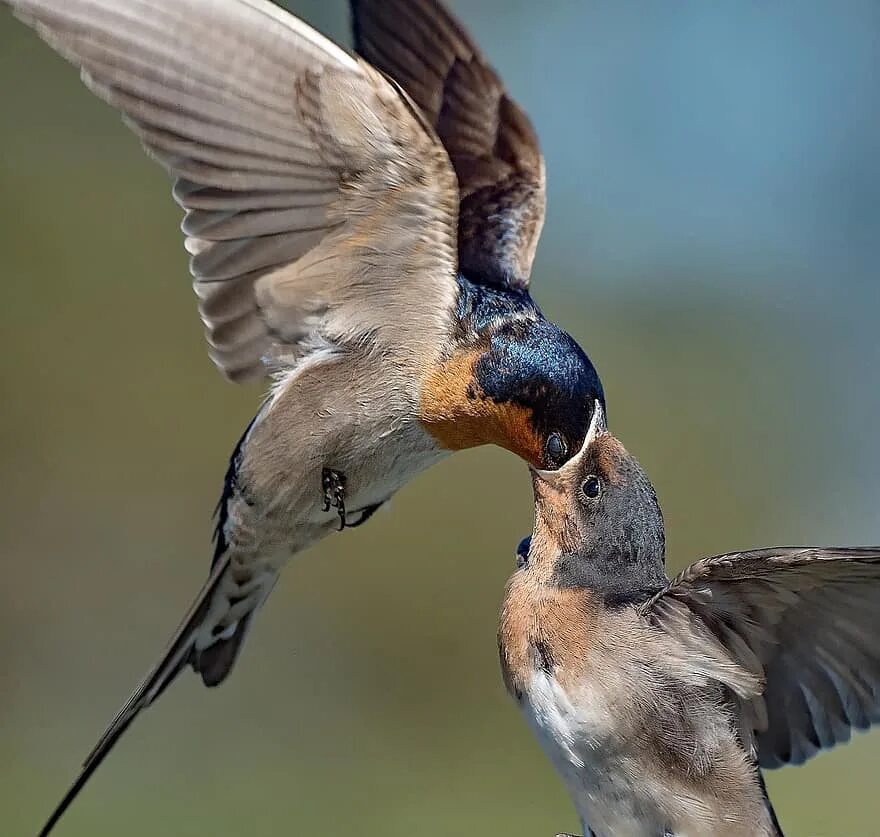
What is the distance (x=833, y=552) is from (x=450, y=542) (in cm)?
439

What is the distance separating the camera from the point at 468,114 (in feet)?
9.29

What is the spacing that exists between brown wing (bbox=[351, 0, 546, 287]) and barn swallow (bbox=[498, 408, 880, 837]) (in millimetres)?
848

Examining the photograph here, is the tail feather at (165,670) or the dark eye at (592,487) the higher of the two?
the dark eye at (592,487)

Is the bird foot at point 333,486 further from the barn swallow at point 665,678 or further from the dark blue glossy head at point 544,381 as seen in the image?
the barn swallow at point 665,678

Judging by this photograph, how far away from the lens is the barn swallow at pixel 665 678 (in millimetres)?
1884

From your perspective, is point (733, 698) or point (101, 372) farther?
point (101, 372)

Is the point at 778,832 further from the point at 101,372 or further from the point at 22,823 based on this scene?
the point at 101,372

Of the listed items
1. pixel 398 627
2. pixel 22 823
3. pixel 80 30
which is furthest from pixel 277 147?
pixel 398 627

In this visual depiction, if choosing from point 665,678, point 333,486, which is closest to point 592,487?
point 665,678

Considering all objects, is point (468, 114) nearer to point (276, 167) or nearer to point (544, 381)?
point (276, 167)

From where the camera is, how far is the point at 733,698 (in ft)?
6.44

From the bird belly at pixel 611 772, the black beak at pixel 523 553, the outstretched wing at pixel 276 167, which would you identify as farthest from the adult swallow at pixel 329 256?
the bird belly at pixel 611 772

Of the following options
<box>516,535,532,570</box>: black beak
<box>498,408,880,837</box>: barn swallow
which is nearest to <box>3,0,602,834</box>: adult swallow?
<box>516,535,532,570</box>: black beak

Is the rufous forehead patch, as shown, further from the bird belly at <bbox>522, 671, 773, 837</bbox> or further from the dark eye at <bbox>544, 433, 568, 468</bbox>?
the bird belly at <bbox>522, 671, 773, 837</bbox>
